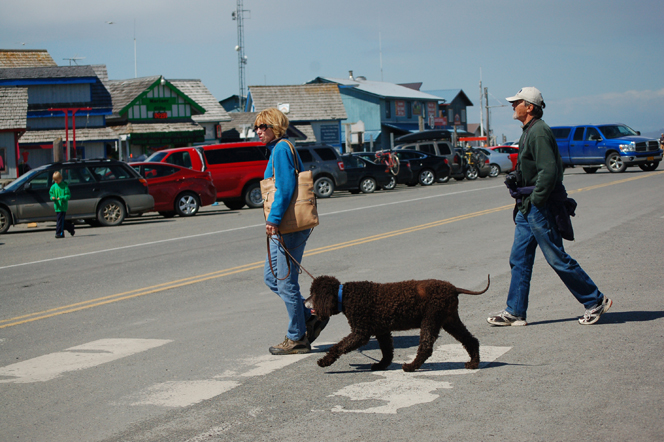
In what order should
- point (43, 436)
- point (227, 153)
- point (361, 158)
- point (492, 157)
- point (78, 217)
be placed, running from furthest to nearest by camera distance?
1. point (492, 157)
2. point (361, 158)
3. point (227, 153)
4. point (78, 217)
5. point (43, 436)

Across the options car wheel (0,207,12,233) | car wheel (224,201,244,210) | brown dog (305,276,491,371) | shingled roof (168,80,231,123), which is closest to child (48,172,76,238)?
car wheel (0,207,12,233)

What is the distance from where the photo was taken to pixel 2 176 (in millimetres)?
33156

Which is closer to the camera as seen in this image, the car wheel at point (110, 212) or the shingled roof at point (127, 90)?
the car wheel at point (110, 212)

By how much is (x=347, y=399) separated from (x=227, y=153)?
61.3 ft

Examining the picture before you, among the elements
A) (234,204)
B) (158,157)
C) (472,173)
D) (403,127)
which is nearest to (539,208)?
(234,204)

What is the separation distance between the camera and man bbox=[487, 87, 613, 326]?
617 cm

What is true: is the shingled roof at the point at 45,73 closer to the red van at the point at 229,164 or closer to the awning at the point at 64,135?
the awning at the point at 64,135

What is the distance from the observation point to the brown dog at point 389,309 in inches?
205

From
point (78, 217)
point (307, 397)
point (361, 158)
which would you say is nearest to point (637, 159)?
point (361, 158)

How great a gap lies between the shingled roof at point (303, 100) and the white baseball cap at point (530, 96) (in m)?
53.1

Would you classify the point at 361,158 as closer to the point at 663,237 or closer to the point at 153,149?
the point at 663,237

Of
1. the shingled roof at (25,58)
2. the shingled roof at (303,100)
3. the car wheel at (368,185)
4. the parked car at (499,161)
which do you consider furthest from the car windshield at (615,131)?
the shingled roof at (25,58)

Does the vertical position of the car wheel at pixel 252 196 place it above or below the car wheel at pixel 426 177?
below

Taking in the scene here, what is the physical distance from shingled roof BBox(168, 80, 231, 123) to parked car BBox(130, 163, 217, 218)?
28869 millimetres
